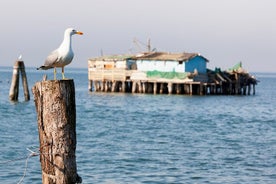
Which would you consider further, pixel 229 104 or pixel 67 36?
pixel 229 104

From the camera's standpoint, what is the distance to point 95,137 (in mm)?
26688

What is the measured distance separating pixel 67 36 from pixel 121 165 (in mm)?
10924

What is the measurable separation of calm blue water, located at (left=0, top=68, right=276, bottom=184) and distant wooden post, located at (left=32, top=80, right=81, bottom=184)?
4.54 feet

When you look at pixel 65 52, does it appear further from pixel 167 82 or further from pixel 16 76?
pixel 167 82

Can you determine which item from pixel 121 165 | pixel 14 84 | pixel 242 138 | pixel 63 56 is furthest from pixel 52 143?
pixel 14 84

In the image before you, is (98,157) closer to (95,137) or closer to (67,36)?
(95,137)

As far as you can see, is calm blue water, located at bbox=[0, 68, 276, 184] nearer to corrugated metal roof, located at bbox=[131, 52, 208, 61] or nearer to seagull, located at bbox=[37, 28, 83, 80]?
seagull, located at bbox=[37, 28, 83, 80]

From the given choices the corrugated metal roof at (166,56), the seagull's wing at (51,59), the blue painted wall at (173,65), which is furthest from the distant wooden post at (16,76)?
the seagull's wing at (51,59)

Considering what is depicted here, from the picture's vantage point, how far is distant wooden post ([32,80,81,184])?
681 cm

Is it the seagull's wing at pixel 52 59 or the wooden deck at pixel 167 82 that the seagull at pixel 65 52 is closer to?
the seagull's wing at pixel 52 59

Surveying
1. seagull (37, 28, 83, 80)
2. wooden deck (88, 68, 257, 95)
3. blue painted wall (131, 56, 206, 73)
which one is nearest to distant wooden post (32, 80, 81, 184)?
seagull (37, 28, 83, 80)

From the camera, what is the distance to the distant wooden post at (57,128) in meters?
6.81

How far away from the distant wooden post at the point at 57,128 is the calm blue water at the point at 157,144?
1.38 m

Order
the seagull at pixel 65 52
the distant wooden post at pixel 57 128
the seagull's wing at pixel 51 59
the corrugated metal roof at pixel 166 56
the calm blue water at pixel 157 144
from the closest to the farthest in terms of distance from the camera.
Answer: the distant wooden post at pixel 57 128 → the seagull at pixel 65 52 → the seagull's wing at pixel 51 59 → the calm blue water at pixel 157 144 → the corrugated metal roof at pixel 166 56
